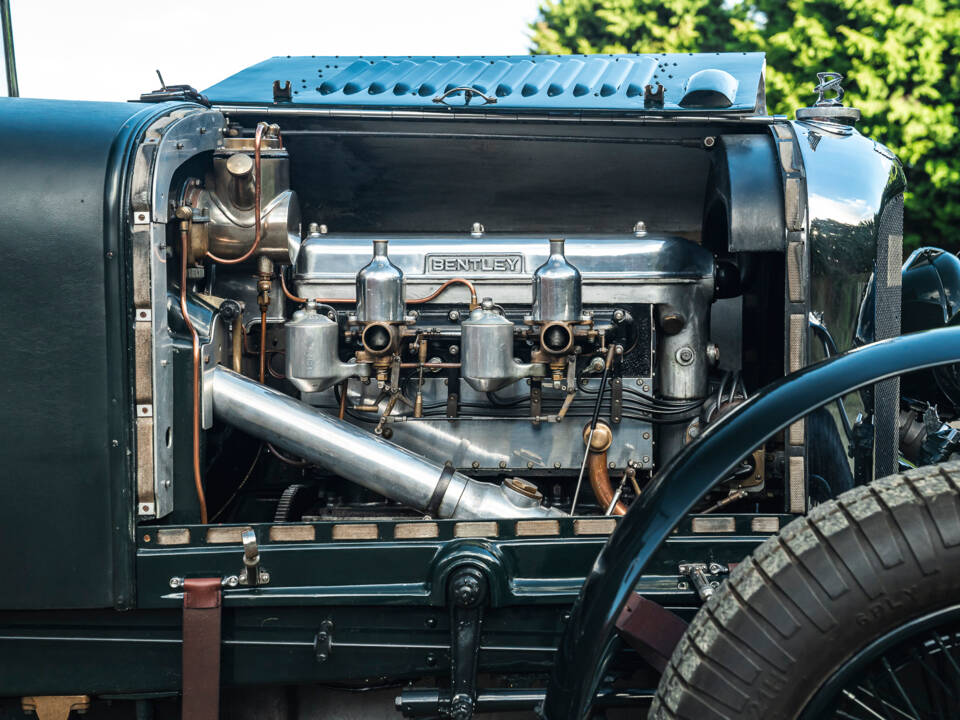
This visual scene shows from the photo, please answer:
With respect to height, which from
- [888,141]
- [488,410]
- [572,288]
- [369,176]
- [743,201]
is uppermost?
[888,141]

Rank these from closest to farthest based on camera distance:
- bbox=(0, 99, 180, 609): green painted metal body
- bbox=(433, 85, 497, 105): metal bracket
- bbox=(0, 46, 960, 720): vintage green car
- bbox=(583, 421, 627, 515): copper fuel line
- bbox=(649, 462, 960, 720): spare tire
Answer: bbox=(649, 462, 960, 720): spare tire < bbox=(0, 46, 960, 720): vintage green car < bbox=(0, 99, 180, 609): green painted metal body < bbox=(583, 421, 627, 515): copper fuel line < bbox=(433, 85, 497, 105): metal bracket

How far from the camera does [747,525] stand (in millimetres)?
2244

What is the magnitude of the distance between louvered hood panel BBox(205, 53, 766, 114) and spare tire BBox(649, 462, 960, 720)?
1363 millimetres

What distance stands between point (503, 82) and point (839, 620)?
1.95m

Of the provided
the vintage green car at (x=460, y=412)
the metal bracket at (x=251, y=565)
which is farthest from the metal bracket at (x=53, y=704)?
the metal bracket at (x=251, y=565)

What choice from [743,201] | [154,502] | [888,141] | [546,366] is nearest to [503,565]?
[546,366]

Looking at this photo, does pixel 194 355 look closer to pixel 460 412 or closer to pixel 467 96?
pixel 460 412

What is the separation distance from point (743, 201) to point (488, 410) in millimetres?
852

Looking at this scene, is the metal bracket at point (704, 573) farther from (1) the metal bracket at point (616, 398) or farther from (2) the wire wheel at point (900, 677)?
(1) the metal bracket at point (616, 398)

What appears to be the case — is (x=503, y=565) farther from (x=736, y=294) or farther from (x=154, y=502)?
(x=736, y=294)

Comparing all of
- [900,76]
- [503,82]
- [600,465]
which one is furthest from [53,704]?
[900,76]

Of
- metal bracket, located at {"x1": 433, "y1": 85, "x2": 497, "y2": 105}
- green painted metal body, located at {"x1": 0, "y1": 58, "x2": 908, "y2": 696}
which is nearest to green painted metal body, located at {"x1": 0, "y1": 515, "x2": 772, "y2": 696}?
green painted metal body, located at {"x1": 0, "y1": 58, "x2": 908, "y2": 696}

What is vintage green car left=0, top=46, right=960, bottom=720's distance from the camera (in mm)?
1775

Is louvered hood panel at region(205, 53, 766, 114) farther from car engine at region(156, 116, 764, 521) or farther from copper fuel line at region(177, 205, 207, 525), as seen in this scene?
copper fuel line at region(177, 205, 207, 525)
